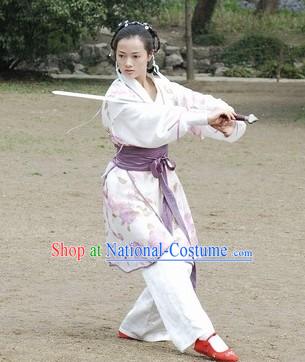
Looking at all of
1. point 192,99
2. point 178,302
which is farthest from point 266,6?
point 178,302

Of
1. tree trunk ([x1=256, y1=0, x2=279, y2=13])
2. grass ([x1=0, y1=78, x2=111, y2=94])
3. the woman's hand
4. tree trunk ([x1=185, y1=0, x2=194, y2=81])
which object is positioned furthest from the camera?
tree trunk ([x1=256, y1=0, x2=279, y2=13])

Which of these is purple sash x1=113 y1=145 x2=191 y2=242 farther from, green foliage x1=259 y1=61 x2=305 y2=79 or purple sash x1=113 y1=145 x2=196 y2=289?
green foliage x1=259 y1=61 x2=305 y2=79

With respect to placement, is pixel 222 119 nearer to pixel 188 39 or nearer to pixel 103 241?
pixel 103 241

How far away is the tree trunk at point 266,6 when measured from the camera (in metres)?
26.7

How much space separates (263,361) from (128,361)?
1.86 ft

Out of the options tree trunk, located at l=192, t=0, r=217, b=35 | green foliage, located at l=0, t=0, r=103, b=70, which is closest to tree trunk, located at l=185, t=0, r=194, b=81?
green foliage, located at l=0, t=0, r=103, b=70

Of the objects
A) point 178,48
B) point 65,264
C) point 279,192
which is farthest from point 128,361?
point 178,48

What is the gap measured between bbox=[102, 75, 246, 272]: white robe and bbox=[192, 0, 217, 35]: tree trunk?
832 inches

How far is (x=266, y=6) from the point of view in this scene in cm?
2681

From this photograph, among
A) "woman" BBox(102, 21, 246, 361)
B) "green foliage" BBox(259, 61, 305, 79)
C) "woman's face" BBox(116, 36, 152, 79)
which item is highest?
"woman's face" BBox(116, 36, 152, 79)

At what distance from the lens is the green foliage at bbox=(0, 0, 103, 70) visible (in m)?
17.6

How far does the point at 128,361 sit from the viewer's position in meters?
4.06

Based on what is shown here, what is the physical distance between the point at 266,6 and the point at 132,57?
2322 centimetres

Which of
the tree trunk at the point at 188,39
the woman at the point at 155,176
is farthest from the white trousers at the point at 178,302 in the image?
the tree trunk at the point at 188,39
